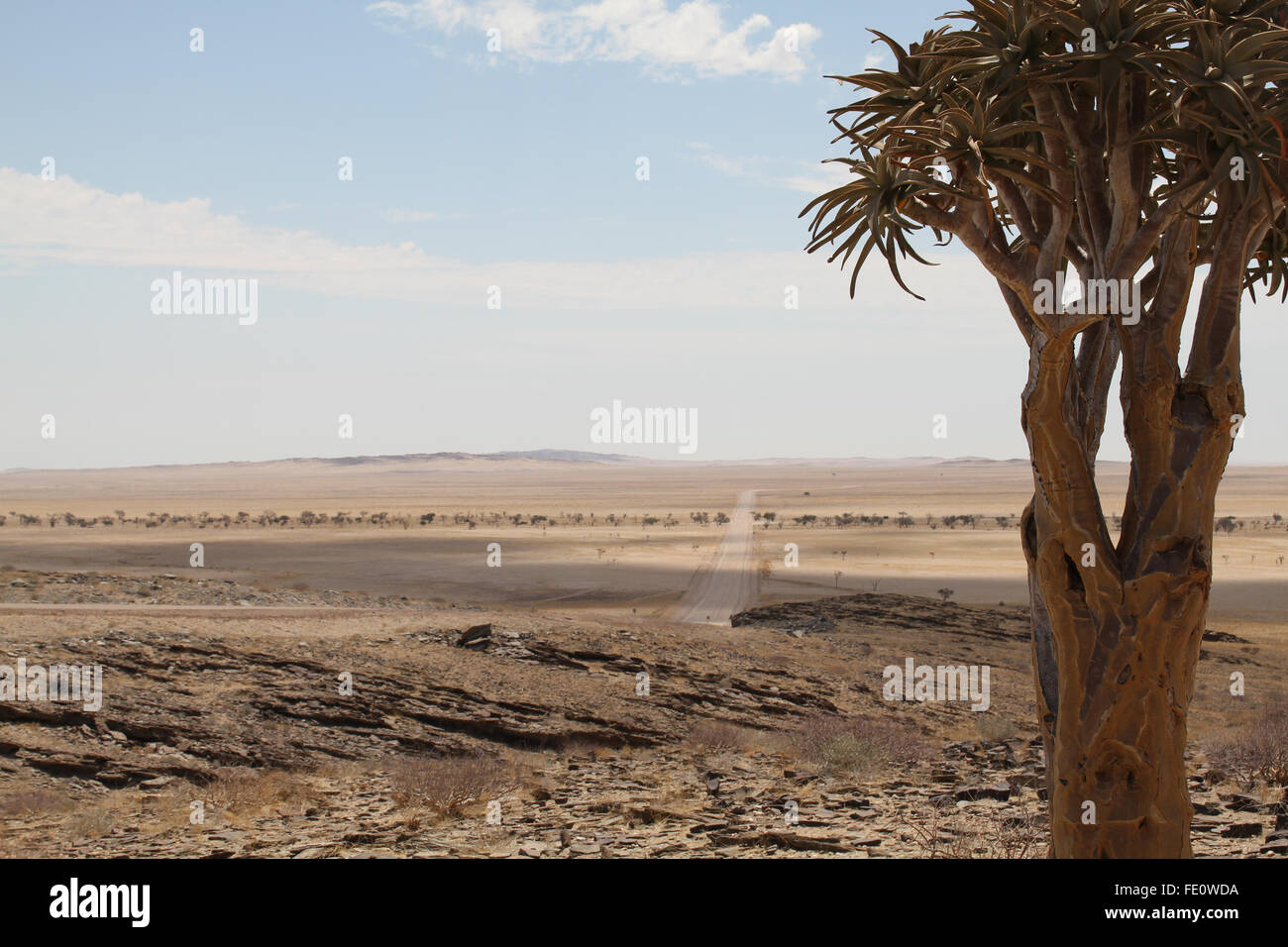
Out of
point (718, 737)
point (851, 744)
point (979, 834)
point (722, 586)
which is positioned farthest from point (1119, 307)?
point (722, 586)

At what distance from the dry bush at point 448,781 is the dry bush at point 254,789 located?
3.71 feet

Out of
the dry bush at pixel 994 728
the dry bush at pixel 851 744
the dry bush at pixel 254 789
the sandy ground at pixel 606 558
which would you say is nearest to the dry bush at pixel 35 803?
the dry bush at pixel 254 789

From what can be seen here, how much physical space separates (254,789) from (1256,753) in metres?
12.8

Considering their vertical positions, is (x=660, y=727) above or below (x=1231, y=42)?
below

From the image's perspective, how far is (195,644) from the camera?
1666 centimetres

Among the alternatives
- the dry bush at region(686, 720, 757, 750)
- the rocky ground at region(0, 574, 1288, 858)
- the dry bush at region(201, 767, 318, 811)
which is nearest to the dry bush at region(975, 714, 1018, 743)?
the rocky ground at region(0, 574, 1288, 858)

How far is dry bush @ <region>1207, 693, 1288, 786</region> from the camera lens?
12.3m

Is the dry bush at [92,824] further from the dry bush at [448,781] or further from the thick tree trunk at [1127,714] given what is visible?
the thick tree trunk at [1127,714]

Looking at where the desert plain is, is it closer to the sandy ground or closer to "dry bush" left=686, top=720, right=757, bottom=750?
"dry bush" left=686, top=720, right=757, bottom=750

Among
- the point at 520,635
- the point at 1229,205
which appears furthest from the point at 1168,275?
the point at 520,635

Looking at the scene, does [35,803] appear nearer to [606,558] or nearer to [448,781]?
[448,781]

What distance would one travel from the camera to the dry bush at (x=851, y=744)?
13406 mm
